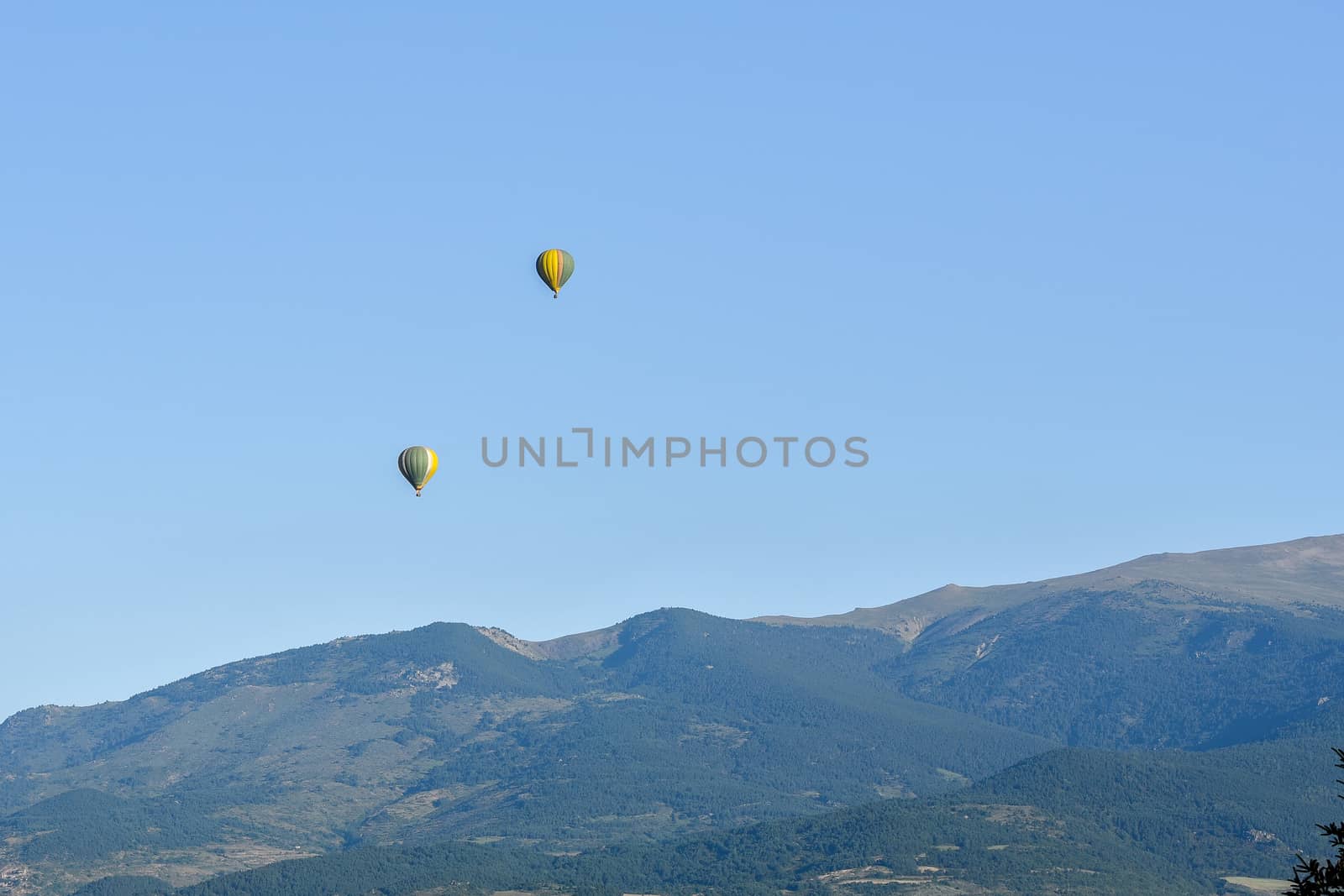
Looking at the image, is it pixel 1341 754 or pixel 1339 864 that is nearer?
pixel 1339 864
